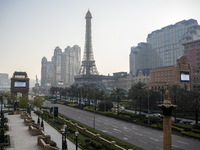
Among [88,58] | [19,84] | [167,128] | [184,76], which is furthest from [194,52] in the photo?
[167,128]

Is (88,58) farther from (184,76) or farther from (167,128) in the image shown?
(167,128)

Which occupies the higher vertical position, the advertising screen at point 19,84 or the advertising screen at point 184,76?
the advertising screen at point 184,76

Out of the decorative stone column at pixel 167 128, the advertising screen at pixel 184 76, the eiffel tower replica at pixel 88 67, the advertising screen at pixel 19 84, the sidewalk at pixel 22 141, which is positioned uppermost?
the eiffel tower replica at pixel 88 67

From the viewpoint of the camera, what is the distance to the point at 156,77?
11575 cm

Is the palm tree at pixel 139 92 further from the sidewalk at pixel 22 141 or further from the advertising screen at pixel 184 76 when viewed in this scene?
the sidewalk at pixel 22 141

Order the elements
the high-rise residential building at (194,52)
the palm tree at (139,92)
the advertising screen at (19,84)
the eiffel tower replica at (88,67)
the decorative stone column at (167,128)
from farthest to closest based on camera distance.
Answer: the eiffel tower replica at (88,67), the high-rise residential building at (194,52), the advertising screen at (19,84), the palm tree at (139,92), the decorative stone column at (167,128)

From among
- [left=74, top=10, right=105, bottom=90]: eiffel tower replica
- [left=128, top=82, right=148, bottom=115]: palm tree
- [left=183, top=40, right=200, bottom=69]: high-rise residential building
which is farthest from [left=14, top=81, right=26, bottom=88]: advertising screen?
[left=183, top=40, right=200, bottom=69]: high-rise residential building

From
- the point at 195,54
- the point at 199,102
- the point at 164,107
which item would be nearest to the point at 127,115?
the point at 199,102

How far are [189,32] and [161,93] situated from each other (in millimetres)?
118991

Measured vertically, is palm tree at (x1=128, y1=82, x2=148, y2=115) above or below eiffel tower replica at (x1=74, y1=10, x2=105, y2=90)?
below

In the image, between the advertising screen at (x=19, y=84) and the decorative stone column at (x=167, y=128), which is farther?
the advertising screen at (x=19, y=84)

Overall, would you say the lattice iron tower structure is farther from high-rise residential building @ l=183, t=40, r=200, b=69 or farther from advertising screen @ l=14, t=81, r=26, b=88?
high-rise residential building @ l=183, t=40, r=200, b=69

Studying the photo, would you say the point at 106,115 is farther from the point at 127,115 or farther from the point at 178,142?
the point at 178,142

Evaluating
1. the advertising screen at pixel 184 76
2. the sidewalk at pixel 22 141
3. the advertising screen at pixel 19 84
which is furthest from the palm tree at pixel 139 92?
the advertising screen at pixel 19 84
